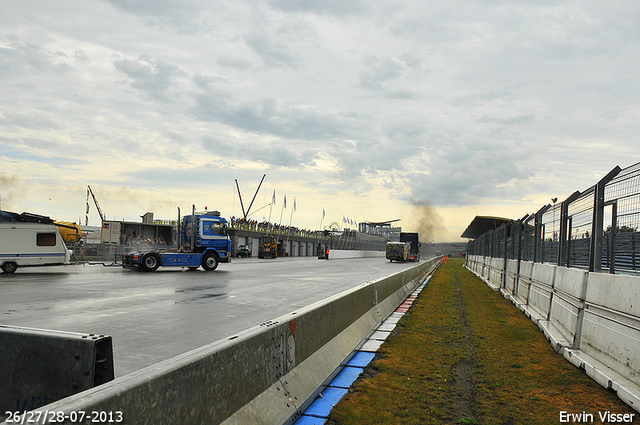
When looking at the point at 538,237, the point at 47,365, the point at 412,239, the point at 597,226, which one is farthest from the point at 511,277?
the point at 412,239

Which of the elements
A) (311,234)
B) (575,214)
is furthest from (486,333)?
(311,234)

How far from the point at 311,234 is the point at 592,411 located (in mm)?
90874

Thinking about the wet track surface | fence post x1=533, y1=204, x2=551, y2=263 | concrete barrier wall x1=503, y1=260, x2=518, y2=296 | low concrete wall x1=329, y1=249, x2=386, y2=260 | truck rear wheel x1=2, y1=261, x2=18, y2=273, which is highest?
fence post x1=533, y1=204, x2=551, y2=263

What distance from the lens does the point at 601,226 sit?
6836 mm

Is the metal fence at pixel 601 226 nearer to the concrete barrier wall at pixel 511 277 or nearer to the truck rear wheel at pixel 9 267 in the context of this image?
the concrete barrier wall at pixel 511 277

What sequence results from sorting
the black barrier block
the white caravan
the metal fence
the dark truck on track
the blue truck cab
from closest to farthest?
the black barrier block, the metal fence, the white caravan, the blue truck cab, the dark truck on track

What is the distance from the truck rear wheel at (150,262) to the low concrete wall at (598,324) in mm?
20807

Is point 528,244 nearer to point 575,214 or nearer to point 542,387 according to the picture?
point 575,214

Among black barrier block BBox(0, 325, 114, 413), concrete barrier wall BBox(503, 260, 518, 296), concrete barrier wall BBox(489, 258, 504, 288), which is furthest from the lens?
concrete barrier wall BBox(489, 258, 504, 288)

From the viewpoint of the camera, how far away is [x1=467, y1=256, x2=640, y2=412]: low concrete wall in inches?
200

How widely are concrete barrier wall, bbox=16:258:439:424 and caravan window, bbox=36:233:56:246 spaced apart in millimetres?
21285

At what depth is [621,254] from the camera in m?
6.29

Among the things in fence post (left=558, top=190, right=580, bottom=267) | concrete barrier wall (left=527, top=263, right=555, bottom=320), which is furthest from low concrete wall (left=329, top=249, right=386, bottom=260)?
fence post (left=558, top=190, right=580, bottom=267)

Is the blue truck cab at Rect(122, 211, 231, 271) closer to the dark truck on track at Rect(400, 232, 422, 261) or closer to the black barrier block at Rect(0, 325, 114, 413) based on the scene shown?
the black barrier block at Rect(0, 325, 114, 413)
